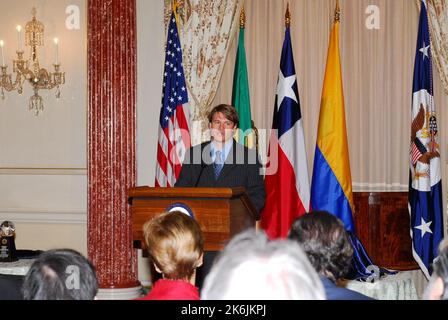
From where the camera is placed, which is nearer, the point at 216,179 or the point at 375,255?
the point at 216,179

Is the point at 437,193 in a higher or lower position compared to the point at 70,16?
lower

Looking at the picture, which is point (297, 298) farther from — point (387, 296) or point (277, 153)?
point (277, 153)

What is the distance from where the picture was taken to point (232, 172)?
5051 millimetres

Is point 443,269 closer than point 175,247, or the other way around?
point 443,269

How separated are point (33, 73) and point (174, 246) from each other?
5.62 metres

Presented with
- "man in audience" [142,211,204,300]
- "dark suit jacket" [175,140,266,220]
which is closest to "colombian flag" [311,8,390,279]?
"dark suit jacket" [175,140,266,220]

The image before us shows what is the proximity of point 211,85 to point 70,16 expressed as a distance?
1834 mm

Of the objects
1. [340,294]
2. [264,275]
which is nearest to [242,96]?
[340,294]

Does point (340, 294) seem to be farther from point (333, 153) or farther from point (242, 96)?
point (242, 96)

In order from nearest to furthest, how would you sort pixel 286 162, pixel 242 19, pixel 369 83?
pixel 286 162 → pixel 369 83 → pixel 242 19

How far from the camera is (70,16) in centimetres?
797

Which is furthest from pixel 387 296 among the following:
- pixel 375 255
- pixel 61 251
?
pixel 61 251

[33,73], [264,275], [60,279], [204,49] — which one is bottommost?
[60,279]

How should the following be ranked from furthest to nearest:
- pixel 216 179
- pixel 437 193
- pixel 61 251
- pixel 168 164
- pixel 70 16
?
1. pixel 70 16
2. pixel 168 164
3. pixel 437 193
4. pixel 216 179
5. pixel 61 251
